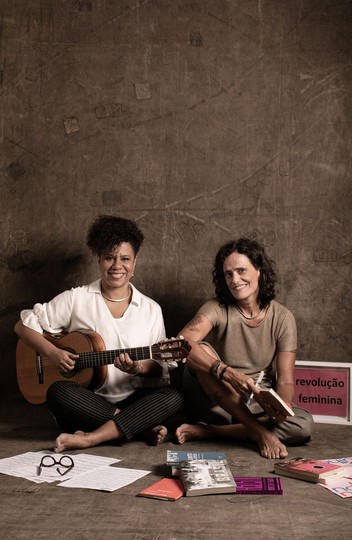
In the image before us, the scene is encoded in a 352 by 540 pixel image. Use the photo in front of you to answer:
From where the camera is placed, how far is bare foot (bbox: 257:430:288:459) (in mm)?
2855

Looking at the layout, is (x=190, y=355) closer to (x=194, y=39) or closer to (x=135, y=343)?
(x=135, y=343)

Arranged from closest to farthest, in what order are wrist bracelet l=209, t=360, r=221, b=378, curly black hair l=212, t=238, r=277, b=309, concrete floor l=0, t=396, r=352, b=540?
concrete floor l=0, t=396, r=352, b=540 < wrist bracelet l=209, t=360, r=221, b=378 < curly black hair l=212, t=238, r=277, b=309

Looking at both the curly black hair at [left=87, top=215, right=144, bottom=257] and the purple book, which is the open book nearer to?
the purple book

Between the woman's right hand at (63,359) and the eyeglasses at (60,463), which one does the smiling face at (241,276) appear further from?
the eyeglasses at (60,463)

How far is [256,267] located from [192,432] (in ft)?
2.98

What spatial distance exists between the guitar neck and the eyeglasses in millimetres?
552

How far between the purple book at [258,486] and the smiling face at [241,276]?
41.6 inches

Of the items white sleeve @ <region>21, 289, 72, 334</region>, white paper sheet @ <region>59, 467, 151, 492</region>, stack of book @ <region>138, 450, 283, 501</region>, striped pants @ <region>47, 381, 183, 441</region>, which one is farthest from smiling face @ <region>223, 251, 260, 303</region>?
white paper sheet @ <region>59, 467, 151, 492</region>

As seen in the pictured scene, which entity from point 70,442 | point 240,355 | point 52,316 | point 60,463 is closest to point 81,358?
point 52,316

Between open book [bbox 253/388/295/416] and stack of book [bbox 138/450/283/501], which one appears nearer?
stack of book [bbox 138/450/283/501]

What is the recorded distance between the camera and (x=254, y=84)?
3920mm

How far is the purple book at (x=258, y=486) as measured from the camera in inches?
93.5

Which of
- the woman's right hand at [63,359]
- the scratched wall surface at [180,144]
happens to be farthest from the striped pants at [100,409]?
the scratched wall surface at [180,144]

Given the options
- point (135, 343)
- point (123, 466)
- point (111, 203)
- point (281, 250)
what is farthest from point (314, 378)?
point (111, 203)
